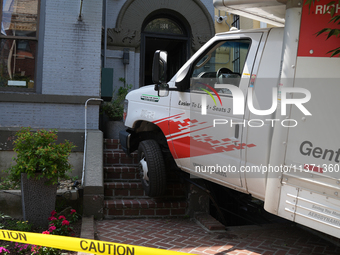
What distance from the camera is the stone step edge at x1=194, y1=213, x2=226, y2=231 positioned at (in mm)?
5293

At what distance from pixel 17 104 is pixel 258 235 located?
574cm

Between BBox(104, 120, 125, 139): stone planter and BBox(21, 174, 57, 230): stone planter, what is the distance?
3263 mm

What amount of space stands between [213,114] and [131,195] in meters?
2.63

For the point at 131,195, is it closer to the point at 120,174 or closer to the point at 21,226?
the point at 120,174

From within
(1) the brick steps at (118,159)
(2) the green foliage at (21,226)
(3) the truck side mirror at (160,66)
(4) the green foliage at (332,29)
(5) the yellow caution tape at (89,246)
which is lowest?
(2) the green foliage at (21,226)

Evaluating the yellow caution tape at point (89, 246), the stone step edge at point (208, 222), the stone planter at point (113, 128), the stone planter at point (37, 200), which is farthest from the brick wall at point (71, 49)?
the yellow caution tape at point (89, 246)

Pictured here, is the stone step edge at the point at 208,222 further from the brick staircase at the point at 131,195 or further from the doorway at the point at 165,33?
the doorway at the point at 165,33

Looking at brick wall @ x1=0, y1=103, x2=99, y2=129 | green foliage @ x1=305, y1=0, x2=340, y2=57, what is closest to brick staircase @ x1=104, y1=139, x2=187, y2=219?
brick wall @ x1=0, y1=103, x2=99, y2=129

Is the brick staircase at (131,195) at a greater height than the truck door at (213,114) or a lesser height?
lesser

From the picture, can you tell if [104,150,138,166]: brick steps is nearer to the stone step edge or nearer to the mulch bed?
the mulch bed

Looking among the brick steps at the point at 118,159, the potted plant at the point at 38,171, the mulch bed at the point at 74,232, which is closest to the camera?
the mulch bed at the point at 74,232

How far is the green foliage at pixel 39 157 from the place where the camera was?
16.0ft

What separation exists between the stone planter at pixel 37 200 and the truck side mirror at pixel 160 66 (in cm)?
216

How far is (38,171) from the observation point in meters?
5.00
